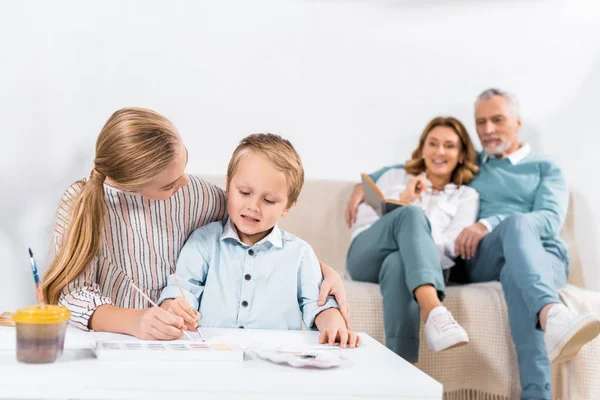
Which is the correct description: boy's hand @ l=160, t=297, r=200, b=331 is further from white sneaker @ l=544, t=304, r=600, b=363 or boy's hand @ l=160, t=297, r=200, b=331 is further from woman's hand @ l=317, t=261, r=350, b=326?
white sneaker @ l=544, t=304, r=600, b=363

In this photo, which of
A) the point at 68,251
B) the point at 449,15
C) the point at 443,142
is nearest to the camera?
the point at 68,251

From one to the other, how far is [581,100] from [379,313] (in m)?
1.56

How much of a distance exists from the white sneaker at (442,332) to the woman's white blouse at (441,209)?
509 millimetres

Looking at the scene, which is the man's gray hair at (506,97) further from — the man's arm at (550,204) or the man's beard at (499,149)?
the man's arm at (550,204)

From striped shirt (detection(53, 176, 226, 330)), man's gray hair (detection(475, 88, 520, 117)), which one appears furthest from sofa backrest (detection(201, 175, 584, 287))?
striped shirt (detection(53, 176, 226, 330))

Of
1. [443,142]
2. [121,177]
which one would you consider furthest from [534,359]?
[121,177]

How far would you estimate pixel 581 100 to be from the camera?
3.19 meters

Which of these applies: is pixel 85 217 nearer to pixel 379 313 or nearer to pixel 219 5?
pixel 379 313

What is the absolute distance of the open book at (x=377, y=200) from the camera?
246cm

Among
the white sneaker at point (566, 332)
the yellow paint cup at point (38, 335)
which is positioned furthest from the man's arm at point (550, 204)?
the yellow paint cup at point (38, 335)

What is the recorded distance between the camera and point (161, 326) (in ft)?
3.63

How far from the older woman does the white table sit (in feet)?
3.53

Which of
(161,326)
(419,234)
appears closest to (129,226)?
(161,326)

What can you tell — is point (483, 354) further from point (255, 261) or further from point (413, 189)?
point (255, 261)
